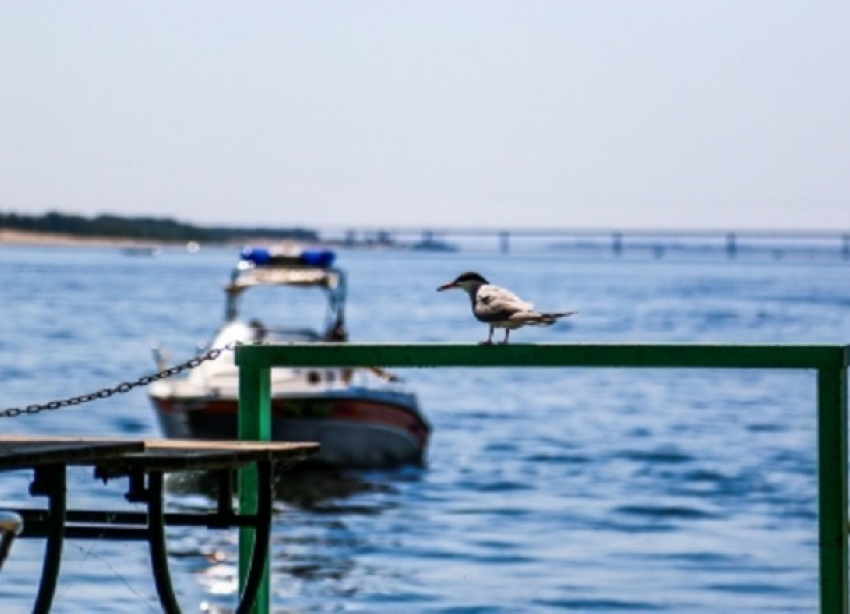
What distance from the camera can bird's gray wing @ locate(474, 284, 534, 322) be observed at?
6684 millimetres

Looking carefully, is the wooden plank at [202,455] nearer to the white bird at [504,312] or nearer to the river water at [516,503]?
the white bird at [504,312]

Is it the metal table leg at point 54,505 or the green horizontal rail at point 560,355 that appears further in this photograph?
the green horizontal rail at point 560,355

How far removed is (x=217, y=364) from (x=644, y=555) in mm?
5263

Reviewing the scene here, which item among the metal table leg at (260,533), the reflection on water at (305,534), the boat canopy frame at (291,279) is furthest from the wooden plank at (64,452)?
the boat canopy frame at (291,279)

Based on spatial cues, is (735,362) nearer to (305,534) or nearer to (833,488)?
(833,488)

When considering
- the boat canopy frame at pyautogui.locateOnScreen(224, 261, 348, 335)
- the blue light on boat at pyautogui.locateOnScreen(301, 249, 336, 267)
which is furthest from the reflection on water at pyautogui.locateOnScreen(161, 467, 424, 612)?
the blue light on boat at pyautogui.locateOnScreen(301, 249, 336, 267)

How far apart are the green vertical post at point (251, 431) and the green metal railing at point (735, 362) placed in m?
0.17

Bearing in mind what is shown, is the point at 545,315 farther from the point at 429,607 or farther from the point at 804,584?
the point at 804,584

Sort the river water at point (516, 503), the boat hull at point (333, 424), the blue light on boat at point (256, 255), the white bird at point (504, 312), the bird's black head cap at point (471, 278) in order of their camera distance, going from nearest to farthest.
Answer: the white bird at point (504, 312) → the bird's black head cap at point (471, 278) → the river water at point (516, 503) → the boat hull at point (333, 424) → the blue light on boat at point (256, 255)

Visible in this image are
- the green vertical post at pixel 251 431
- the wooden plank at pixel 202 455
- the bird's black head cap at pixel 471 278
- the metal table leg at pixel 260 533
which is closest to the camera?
the wooden plank at pixel 202 455

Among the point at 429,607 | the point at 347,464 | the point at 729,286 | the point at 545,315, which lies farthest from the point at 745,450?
the point at 729,286

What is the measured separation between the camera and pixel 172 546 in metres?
17.2

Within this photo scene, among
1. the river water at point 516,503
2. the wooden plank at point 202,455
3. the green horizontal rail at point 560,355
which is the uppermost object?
the green horizontal rail at point 560,355

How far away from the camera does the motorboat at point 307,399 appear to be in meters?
20.0
